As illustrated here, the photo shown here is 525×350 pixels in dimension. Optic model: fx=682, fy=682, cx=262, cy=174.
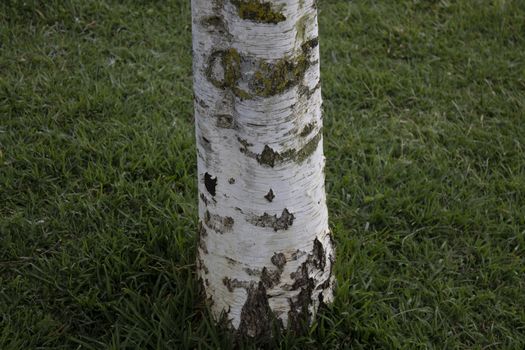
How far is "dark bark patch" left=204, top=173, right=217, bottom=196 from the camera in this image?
223 centimetres

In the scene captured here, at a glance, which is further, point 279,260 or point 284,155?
point 279,260

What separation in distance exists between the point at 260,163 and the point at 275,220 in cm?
21

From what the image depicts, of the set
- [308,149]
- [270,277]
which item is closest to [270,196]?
[308,149]

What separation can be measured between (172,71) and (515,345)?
7.73 feet

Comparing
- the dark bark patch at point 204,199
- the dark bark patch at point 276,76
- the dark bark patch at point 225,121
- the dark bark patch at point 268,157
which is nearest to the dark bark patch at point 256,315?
the dark bark patch at point 204,199

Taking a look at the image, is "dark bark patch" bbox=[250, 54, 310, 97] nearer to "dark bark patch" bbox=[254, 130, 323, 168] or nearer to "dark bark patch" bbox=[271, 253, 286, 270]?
"dark bark patch" bbox=[254, 130, 323, 168]

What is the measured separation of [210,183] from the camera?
88.2 inches

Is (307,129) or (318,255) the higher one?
(307,129)

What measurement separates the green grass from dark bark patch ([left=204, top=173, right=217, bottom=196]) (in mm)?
472

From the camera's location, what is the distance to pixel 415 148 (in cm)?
346

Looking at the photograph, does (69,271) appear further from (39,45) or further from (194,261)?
(39,45)

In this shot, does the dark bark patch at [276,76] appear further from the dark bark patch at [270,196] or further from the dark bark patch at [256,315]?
the dark bark patch at [256,315]

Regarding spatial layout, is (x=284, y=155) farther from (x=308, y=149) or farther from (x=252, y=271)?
(x=252, y=271)

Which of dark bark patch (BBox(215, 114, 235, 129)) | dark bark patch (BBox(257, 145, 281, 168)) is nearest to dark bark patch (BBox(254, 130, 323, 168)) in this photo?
dark bark patch (BBox(257, 145, 281, 168))
